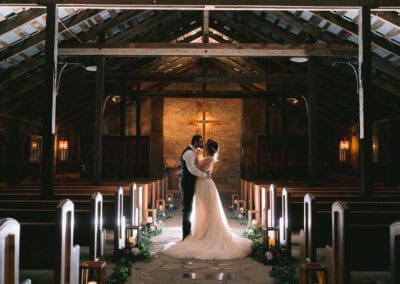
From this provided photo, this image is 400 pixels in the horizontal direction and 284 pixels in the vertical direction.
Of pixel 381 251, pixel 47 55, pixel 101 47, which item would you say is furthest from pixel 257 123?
pixel 381 251

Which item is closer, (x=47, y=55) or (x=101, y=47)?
(x=47, y=55)

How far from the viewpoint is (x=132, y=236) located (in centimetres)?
639

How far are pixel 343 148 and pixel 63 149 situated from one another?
11.8m

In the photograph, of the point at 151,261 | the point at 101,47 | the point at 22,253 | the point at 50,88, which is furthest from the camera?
the point at 101,47

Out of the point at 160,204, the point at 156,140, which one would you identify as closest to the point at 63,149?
the point at 156,140

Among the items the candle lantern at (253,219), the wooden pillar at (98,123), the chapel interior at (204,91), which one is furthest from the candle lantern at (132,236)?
the wooden pillar at (98,123)

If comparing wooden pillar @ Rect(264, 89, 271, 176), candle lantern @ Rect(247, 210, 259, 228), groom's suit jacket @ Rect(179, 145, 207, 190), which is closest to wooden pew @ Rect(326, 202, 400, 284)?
groom's suit jacket @ Rect(179, 145, 207, 190)

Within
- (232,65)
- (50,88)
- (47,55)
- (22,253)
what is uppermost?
(232,65)

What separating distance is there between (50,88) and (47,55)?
21.9 inches

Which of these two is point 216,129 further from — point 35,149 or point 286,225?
point 286,225

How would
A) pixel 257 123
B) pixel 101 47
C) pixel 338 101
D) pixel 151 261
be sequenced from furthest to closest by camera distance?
→ pixel 257 123, pixel 338 101, pixel 101 47, pixel 151 261

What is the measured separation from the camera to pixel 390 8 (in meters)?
6.43

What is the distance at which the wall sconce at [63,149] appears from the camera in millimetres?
16719

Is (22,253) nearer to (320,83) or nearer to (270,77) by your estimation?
(270,77)
